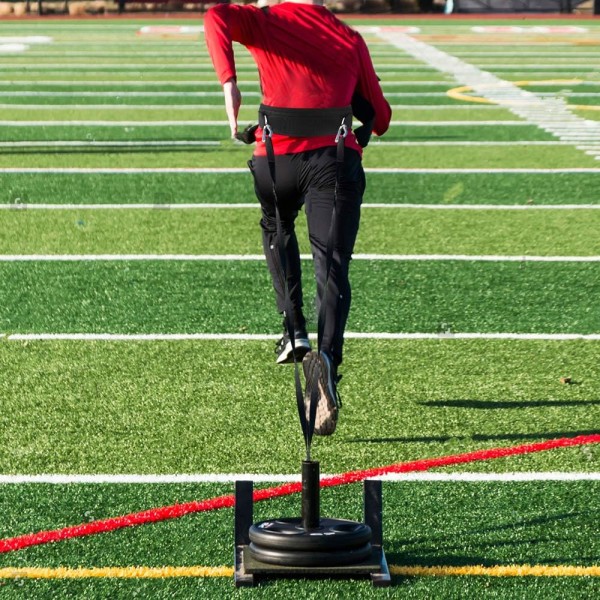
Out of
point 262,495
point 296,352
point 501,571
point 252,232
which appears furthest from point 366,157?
point 501,571

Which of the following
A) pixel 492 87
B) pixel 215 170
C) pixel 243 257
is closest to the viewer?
pixel 243 257

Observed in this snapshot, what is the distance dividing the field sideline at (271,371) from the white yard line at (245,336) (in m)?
0.02

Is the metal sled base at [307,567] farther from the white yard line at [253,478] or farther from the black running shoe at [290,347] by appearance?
the black running shoe at [290,347]

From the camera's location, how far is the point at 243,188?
12.3 m

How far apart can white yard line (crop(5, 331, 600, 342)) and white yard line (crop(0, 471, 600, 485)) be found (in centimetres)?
209

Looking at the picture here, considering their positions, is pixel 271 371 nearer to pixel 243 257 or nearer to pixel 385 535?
pixel 385 535

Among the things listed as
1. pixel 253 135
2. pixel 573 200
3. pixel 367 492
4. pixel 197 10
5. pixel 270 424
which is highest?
pixel 253 135

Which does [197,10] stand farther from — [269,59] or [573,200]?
[269,59]

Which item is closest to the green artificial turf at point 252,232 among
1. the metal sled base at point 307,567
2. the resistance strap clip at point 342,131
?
the resistance strap clip at point 342,131

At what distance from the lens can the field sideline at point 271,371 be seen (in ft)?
14.7

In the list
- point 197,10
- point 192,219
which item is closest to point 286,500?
point 192,219

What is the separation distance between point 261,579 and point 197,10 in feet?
145

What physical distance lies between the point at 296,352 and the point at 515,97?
14.1m

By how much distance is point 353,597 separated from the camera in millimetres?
4133
